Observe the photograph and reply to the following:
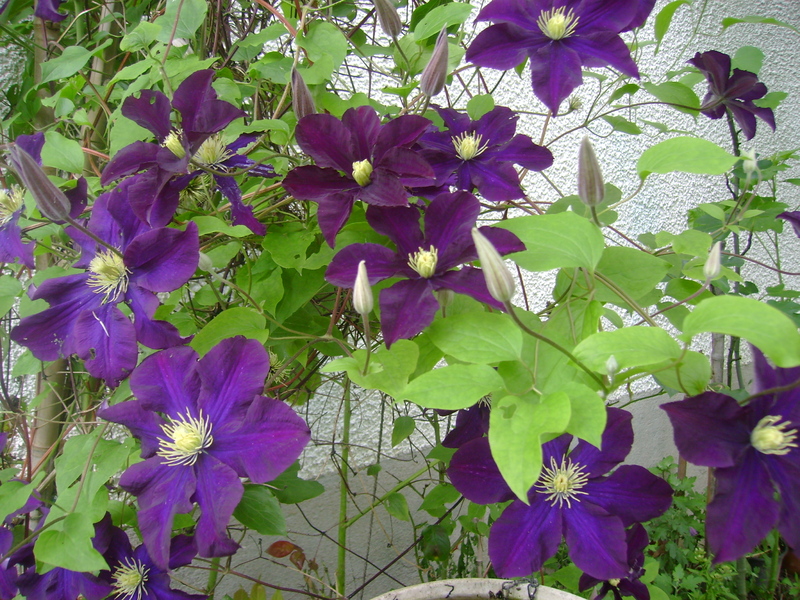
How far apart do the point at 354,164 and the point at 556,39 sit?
0.23 metres

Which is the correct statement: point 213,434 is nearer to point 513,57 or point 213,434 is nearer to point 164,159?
point 164,159

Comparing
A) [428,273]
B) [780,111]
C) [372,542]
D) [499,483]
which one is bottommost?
[372,542]

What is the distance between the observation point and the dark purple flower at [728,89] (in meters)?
0.63

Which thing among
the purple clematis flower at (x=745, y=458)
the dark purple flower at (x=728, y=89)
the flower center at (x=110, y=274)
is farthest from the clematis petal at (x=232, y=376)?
the dark purple flower at (x=728, y=89)

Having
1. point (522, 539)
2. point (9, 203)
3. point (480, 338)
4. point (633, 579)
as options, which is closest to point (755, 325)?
point (480, 338)

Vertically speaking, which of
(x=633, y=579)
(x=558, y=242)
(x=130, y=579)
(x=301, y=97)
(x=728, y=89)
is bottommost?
(x=130, y=579)

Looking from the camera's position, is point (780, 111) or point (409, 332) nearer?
point (409, 332)

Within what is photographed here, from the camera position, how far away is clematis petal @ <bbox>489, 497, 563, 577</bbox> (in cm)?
46

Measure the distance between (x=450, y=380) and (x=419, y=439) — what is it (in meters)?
1.07

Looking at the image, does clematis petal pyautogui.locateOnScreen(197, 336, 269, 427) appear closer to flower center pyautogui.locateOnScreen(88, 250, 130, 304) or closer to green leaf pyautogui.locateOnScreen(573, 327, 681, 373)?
flower center pyautogui.locateOnScreen(88, 250, 130, 304)

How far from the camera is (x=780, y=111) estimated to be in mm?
2070

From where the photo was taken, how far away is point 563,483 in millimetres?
482

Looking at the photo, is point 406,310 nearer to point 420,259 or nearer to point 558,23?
point 420,259

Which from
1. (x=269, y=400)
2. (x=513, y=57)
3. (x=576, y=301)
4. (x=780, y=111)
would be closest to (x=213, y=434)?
(x=269, y=400)
